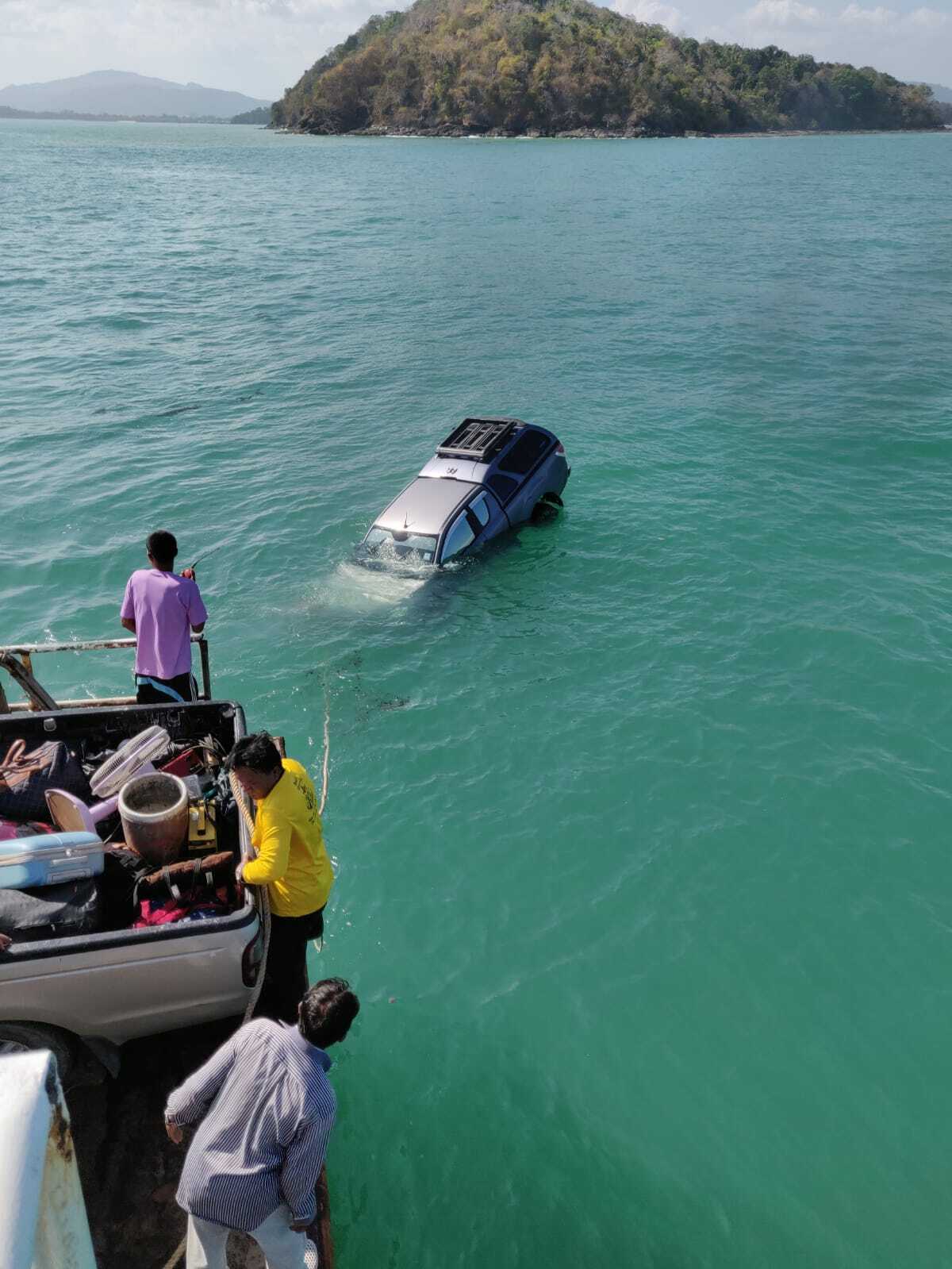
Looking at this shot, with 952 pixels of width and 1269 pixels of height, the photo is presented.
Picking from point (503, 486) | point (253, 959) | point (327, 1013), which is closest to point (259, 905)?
point (253, 959)

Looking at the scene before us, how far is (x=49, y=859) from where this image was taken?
5348 millimetres

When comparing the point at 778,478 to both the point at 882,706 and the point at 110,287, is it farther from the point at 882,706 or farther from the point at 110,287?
the point at 110,287

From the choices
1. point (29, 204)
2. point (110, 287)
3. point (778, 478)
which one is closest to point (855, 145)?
point (29, 204)

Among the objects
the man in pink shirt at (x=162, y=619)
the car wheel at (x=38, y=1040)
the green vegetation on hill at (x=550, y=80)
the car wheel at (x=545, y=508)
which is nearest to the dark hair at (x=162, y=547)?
the man in pink shirt at (x=162, y=619)

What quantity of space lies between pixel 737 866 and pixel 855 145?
163 meters

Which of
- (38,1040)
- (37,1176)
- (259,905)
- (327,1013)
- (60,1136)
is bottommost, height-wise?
(38,1040)

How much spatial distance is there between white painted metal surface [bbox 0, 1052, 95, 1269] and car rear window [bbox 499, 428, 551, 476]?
14.2m

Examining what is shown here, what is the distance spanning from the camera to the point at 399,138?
14725 cm

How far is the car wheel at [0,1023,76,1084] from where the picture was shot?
5090 mm

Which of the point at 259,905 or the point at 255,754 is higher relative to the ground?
the point at 255,754

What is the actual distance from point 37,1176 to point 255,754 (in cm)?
272

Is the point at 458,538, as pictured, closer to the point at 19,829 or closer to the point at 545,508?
the point at 545,508

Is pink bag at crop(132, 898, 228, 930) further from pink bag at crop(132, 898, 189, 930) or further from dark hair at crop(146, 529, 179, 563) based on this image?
dark hair at crop(146, 529, 179, 563)

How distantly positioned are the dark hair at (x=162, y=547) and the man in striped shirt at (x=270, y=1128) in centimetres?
493
